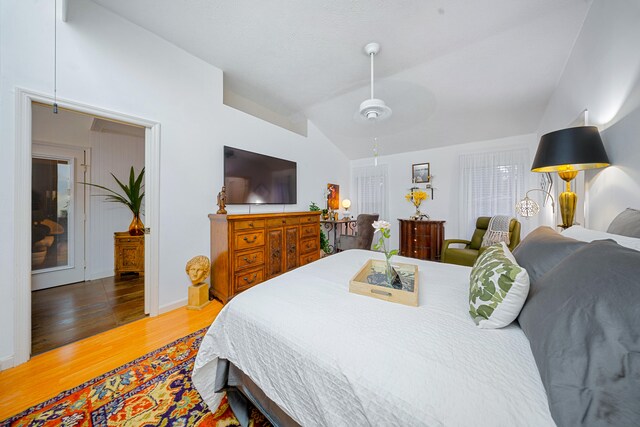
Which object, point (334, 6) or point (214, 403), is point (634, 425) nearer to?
point (214, 403)

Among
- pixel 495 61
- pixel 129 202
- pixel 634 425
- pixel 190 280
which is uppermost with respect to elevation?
pixel 495 61

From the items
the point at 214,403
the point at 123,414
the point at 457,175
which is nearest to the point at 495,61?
the point at 457,175

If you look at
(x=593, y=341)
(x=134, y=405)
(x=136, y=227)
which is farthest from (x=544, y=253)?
(x=136, y=227)

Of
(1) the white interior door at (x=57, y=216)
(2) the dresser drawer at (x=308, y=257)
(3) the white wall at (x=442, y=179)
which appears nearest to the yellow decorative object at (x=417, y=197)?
(3) the white wall at (x=442, y=179)

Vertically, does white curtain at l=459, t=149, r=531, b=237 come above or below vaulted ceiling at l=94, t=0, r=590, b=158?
below

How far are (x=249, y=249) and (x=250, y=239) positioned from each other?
0.12m

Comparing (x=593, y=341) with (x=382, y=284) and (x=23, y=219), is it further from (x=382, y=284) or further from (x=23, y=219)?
(x=23, y=219)

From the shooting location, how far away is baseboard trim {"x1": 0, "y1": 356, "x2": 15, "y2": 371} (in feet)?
4.92

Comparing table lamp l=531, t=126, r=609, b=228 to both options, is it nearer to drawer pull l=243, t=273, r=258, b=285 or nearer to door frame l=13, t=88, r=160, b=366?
drawer pull l=243, t=273, r=258, b=285

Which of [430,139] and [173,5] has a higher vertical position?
[173,5]

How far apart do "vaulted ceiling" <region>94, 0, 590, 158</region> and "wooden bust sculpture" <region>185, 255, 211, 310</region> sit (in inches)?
92.5

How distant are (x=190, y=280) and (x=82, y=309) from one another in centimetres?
110

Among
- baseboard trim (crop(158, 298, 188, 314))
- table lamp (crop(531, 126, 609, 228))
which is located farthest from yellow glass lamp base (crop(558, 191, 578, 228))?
baseboard trim (crop(158, 298, 188, 314))

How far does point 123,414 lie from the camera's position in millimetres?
1193
